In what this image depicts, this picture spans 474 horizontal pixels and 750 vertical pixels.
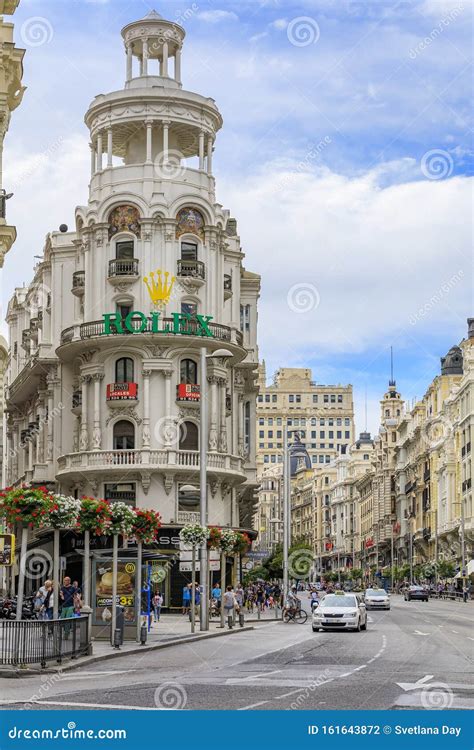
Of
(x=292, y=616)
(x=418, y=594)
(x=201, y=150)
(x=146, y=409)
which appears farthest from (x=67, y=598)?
(x=418, y=594)

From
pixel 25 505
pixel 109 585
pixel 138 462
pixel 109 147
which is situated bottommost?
pixel 109 585

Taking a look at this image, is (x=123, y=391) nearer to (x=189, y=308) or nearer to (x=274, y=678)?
(x=189, y=308)

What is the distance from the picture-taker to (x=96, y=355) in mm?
63188

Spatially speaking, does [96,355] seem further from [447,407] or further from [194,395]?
[447,407]

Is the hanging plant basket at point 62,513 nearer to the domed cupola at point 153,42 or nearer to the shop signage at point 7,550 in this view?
the shop signage at point 7,550

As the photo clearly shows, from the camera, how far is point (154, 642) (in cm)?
3500

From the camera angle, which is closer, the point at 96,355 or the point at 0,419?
the point at 0,419

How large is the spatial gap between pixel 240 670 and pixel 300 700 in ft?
23.0

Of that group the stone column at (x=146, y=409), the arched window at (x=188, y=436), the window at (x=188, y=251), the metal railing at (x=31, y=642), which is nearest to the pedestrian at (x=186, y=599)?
the stone column at (x=146, y=409)

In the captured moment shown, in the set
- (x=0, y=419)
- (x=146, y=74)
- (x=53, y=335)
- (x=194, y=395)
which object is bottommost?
(x=0, y=419)

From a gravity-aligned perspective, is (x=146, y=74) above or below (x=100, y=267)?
above

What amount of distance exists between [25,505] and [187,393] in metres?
32.9
